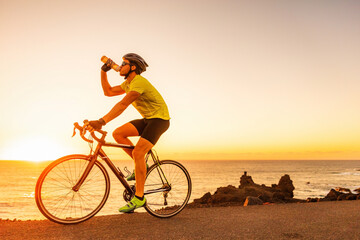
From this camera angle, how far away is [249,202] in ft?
25.2

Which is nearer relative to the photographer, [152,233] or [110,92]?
[152,233]

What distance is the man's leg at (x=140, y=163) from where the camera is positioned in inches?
192

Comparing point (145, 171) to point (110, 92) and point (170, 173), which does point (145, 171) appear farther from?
point (110, 92)

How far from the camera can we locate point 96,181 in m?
4.91

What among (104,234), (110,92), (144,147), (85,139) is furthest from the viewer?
(110,92)

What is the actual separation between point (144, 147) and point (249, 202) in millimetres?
3967

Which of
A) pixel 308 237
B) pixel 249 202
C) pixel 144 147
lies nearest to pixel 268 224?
pixel 308 237

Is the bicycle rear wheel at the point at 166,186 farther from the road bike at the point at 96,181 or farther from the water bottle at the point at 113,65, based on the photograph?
the water bottle at the point at 113,65

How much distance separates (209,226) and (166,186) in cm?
121

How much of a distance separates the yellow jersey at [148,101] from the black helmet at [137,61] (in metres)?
0.27

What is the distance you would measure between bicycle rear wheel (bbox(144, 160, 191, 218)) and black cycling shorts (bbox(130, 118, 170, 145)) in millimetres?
626

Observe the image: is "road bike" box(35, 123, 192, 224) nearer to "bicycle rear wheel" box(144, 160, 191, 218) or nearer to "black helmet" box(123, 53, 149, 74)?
"bicycle rear wheel" box(144, 160, 191, 218)

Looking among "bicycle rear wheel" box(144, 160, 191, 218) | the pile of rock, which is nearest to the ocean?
the pile of rock

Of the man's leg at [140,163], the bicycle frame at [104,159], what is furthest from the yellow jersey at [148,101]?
the bicycle frame at [104,159]
